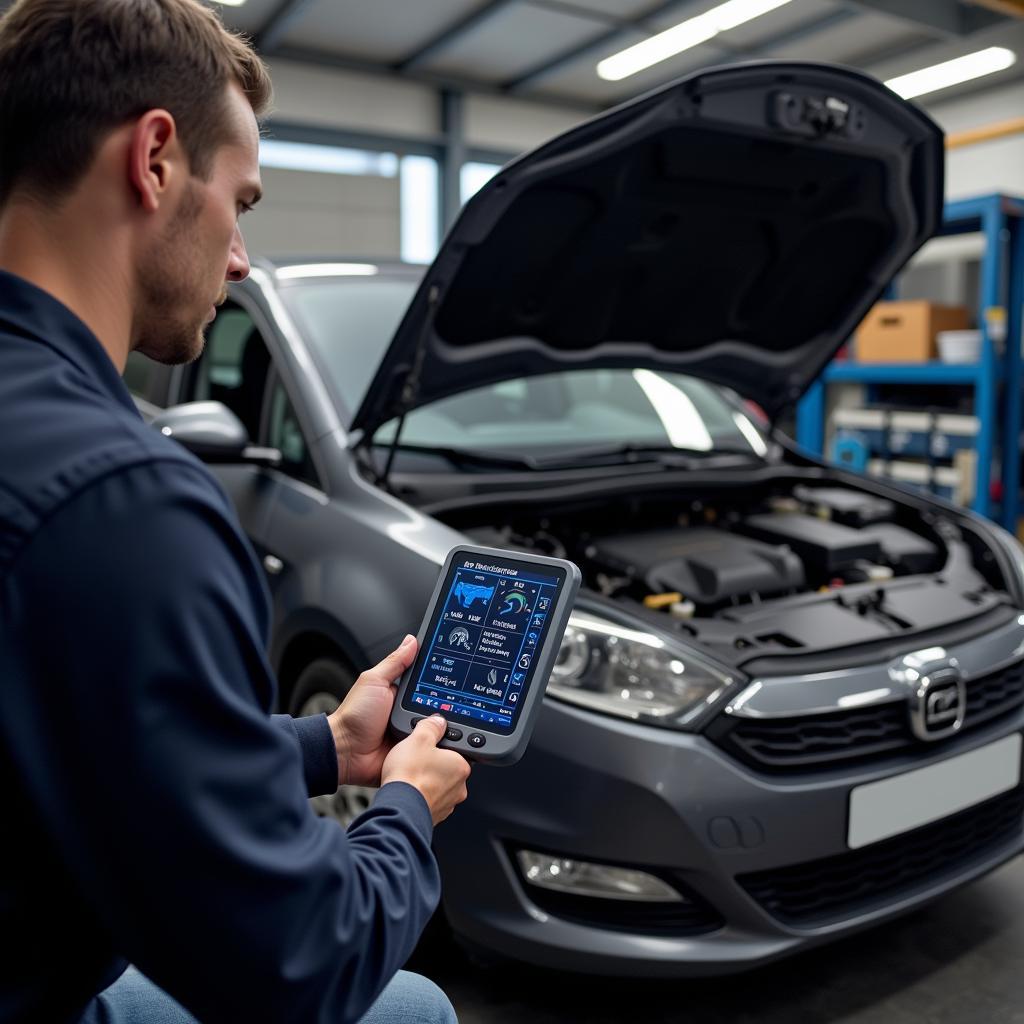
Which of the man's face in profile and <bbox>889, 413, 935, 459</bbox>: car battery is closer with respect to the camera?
the man's face in profile

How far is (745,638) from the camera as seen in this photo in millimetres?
1869

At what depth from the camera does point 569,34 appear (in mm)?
9188

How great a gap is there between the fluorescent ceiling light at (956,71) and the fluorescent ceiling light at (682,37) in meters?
1.66

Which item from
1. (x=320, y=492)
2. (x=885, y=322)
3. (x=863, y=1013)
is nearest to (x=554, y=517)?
(x=320, y=492)

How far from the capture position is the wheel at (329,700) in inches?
78.6

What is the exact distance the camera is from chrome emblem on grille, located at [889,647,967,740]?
5.87ft

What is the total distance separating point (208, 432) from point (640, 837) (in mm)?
1254

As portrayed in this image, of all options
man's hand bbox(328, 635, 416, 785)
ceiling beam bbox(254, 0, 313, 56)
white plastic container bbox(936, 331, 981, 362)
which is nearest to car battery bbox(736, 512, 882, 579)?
man's hand bbox(328, 635, 416, 785)

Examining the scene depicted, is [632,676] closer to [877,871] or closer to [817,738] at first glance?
[817,738]

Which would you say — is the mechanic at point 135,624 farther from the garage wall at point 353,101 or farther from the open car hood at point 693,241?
the garage wall at point 353,101

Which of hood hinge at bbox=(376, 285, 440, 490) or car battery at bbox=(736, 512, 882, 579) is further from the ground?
hood hinge at bbox=(376, 285, 440, 490)

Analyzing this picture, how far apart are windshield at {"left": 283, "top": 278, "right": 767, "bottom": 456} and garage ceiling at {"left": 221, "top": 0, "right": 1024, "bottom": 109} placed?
5964 mm

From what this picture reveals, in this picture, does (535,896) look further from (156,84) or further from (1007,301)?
(1007,301)

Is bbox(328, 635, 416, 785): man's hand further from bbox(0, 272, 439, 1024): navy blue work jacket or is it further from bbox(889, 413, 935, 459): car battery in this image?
bbox(889, 413, 935, 459): car battery
